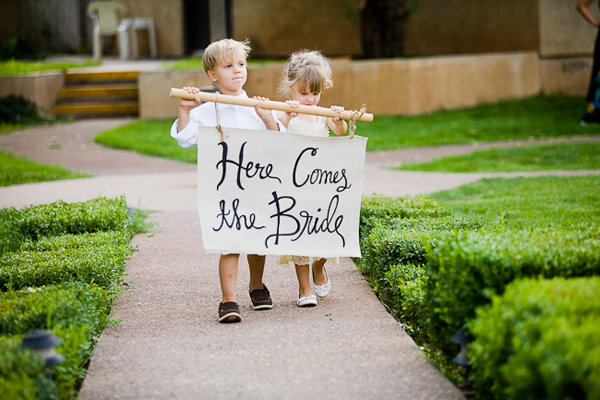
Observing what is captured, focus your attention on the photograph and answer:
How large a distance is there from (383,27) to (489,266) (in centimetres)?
1444

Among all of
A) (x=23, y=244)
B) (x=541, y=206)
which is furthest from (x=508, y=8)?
(x=23, y=244)

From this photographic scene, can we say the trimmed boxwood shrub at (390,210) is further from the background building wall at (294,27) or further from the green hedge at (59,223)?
the background building wall at (294,27)

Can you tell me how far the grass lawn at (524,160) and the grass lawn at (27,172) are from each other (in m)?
4.34

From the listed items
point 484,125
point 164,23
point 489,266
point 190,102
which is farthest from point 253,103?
point 164,23

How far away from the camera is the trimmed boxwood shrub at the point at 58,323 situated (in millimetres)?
3232

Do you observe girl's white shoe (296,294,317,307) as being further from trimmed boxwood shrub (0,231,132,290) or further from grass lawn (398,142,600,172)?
grass lawn (398,142,600,172)

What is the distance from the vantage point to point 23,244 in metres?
5.68

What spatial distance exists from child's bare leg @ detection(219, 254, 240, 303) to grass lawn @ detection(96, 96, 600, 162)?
775 cm

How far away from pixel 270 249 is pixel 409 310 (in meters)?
0.82

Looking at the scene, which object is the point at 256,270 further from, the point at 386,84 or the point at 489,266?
the point at 386,84

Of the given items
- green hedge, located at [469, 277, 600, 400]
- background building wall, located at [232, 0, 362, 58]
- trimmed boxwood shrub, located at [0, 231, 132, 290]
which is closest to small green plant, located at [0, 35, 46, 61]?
background building wall, located at [232, 0, 362, 58]

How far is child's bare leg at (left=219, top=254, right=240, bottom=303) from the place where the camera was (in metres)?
4.72

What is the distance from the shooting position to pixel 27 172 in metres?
10.4

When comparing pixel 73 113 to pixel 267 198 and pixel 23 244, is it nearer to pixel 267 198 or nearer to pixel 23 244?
pixel 23 244
